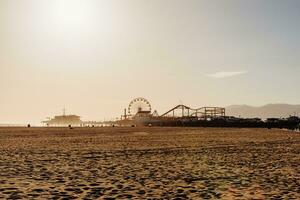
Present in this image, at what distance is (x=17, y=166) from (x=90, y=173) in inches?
162

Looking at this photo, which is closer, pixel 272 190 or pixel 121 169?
pixel 272 190

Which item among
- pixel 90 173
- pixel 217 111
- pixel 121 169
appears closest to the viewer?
pixel 90 173

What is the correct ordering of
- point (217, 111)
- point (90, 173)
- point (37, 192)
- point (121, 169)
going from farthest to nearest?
point (217, 111)
point (121, 169)
point (90, 173)
point (37, 192)

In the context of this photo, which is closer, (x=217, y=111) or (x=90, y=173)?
(x=90, y=173)

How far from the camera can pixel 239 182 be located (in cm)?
1298

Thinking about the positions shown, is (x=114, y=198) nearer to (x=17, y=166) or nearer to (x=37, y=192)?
(x=37, y=192)

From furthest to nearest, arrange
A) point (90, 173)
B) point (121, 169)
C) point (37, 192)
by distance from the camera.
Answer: point (121, 169), point (90, 173), point (37, 192)

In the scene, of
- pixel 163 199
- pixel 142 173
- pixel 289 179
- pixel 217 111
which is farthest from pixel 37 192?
pixel 217 111

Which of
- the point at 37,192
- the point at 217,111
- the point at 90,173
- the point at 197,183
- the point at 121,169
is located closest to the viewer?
the point at 37,192

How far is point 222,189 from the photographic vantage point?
11656mm

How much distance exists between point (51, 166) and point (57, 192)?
645 cm

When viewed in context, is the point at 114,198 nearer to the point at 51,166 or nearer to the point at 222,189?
the point at 222,189

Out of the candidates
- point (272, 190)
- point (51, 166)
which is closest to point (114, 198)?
point (272, 190)

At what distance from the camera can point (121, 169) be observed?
16.3 metres
